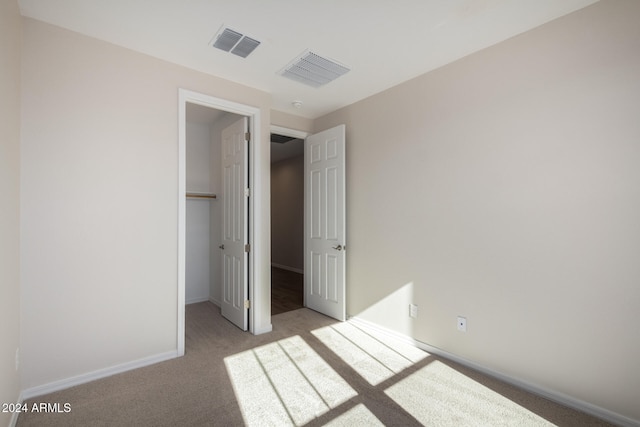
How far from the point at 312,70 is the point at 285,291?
3.52 metres

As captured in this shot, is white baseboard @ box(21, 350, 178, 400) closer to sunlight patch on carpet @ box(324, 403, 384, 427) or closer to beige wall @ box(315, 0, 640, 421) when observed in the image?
sunlight patch on carpet @ box(324, 403, 384, 427)

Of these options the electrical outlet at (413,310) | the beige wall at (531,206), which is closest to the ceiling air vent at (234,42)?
the beige wall at (531,206)

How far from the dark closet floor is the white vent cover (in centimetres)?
280

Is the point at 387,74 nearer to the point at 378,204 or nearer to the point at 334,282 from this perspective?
the point at 378,204

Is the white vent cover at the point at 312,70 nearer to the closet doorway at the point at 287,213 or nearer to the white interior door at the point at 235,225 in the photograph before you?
the white interior door at the point at 235,225

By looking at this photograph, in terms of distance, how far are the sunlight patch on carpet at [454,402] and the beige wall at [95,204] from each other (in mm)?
2009

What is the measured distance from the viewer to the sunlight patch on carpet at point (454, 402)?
1.84 metres

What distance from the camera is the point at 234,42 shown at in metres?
2.33

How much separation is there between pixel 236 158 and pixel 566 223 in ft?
9.97

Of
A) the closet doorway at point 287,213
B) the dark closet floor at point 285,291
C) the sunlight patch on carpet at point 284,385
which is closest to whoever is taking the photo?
the sunlight patch on carpet at point 284,385

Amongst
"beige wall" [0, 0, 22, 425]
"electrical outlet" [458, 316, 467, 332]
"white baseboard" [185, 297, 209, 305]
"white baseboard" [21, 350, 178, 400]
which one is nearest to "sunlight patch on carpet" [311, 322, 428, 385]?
"electrical outlet" [458, 316, 467, 332]

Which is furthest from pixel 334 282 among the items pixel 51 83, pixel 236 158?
pixel 51 83

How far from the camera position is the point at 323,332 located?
10.6 ft

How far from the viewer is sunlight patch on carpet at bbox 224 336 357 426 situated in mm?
1899
